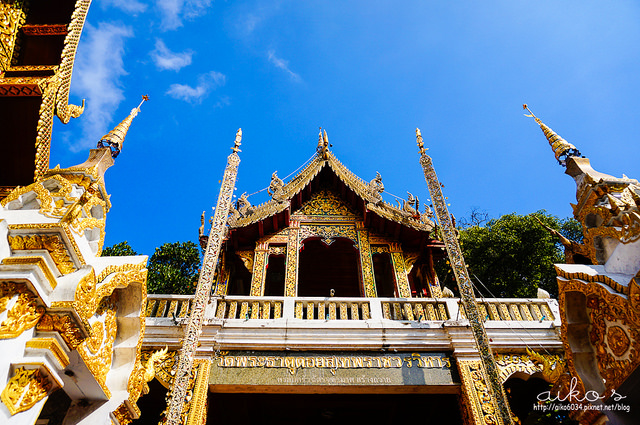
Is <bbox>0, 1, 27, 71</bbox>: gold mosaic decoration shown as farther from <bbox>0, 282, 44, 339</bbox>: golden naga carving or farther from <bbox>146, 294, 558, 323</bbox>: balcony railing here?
<bbox>146, 294, 558, 323</bbox>: balcony railing

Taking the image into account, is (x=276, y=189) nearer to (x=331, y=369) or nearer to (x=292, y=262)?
(x=292, y=262)

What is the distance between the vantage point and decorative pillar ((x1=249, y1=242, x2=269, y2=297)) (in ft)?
29.6

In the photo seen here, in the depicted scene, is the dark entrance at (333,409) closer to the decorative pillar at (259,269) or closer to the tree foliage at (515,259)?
the decorative pillar at (259,269)

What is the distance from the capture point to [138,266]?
4719 millimetres

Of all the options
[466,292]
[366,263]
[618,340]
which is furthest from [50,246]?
[366,263]

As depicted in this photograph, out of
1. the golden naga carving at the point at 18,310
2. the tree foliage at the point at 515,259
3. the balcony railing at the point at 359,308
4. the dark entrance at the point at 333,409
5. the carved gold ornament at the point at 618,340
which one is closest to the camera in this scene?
the golden naga carving at the point at 18,310

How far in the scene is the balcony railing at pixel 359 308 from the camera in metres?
7.85

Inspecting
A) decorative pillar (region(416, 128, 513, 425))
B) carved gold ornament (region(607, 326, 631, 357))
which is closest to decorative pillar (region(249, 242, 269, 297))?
decorative pillar (region(416, 128, 513, 425))

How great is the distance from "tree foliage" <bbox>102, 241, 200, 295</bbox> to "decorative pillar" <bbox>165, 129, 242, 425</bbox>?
7.82 m

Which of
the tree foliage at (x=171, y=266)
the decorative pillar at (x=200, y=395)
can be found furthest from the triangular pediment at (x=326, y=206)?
the tree foliage at (x=171, y=266)

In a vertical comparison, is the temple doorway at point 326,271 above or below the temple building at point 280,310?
above

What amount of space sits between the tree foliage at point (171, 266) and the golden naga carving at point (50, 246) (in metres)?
11.1

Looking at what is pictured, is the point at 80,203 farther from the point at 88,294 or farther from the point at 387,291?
the point at 387,291

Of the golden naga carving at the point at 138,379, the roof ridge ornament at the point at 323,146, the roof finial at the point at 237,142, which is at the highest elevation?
the roof ridge ornament at the point at 323,146
